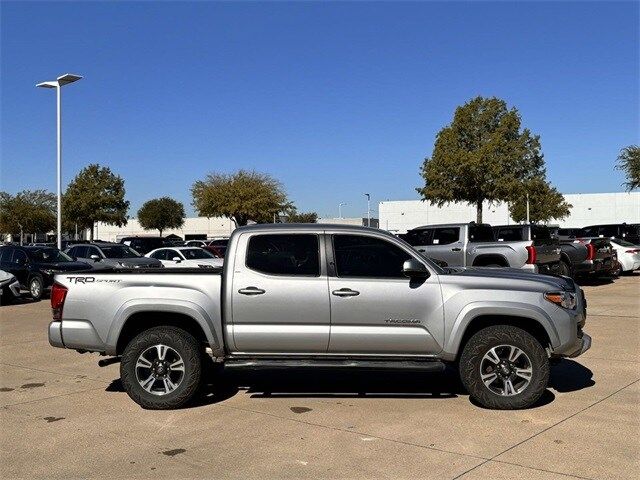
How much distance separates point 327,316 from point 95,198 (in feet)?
167

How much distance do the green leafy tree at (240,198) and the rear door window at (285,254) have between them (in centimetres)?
5125

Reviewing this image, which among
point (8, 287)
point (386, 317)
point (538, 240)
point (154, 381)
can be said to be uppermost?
point (538, 240)

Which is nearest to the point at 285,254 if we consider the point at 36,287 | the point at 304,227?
the point at 304,227

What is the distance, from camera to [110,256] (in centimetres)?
2231

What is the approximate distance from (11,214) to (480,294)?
6798 cm

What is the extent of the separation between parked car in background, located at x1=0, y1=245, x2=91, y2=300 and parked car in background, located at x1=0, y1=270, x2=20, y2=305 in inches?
49.6

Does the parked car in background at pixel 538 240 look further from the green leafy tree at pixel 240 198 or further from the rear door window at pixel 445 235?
the green leafy tree at pixel 240 198

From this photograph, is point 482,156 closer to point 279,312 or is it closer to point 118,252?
point 118,252

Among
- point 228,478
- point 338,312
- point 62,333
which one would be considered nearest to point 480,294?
point 338,312

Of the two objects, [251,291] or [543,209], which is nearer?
[251,291]

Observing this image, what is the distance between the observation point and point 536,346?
256 inches

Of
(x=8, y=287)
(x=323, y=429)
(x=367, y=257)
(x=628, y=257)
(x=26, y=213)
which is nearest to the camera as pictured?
(x=323, y=429)

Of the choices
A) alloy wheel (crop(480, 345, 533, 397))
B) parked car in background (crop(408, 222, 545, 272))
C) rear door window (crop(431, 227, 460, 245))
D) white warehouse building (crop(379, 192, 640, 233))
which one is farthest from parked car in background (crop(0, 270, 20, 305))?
white warehouse building (crop(379, 192, 640, 233))

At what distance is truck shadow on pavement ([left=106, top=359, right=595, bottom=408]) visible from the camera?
284 inches
